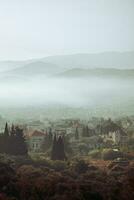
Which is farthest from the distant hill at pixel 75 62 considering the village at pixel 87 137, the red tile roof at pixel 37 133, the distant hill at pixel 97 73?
the red tile roof at pixel 37 133

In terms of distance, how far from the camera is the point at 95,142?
2580 centimetres

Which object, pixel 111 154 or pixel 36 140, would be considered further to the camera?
pixel 36 140

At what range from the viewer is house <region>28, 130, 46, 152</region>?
2389 centimetres

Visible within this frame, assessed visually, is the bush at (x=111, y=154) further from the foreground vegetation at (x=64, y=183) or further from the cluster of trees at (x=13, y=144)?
the cluster of trees at (x=13, y=144)

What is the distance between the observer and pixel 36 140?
84.1ft

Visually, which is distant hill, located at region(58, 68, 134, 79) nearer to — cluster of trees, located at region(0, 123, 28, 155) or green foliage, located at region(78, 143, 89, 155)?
green foliage, located at region(78, 143, 89, 155)

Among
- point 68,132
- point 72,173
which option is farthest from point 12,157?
point 68,132

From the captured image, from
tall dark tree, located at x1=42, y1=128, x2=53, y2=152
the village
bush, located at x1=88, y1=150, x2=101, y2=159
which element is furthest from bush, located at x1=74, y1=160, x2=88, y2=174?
tall dark tree, located at x1=42, y1=128, x2=53, y2=152

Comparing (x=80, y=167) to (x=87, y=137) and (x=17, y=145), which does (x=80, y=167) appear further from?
(x=87, y=137)

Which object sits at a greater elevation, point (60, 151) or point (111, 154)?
point (60, 151)

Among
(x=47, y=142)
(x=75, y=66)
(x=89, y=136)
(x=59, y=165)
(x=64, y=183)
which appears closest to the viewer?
(x=64, y=183)

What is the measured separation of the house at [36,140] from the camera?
23.9 metres

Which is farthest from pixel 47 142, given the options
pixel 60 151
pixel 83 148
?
pixel 60 151

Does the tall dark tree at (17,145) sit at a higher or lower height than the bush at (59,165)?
higher
